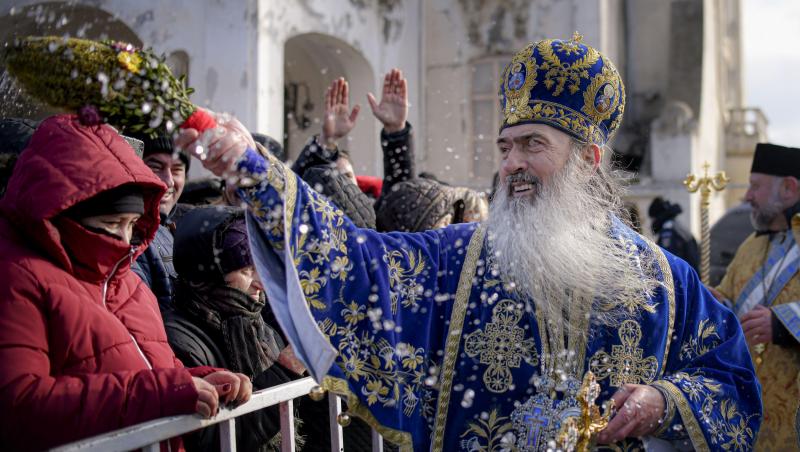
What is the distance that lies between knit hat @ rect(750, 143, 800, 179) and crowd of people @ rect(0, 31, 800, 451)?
2.25 meters

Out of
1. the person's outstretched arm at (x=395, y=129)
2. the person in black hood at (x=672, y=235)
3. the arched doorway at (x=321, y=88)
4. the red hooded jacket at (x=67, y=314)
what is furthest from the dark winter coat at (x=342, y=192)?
the arched doorway at (x=321, y=88)

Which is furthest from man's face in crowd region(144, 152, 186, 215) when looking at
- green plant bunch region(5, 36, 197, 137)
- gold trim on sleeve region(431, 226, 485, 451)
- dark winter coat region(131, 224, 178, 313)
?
green plant bunch region(5, 36, 197, 137)

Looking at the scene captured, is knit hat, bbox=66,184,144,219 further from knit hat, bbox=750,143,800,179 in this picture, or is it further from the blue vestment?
knit hat, bbox=750,143,800,179

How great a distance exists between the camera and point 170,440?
2.23 m

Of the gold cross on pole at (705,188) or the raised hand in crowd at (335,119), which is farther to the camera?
the gold cross on pole at (705,188)

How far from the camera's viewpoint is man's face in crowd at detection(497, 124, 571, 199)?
2.63 m

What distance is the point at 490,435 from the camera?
2443mm

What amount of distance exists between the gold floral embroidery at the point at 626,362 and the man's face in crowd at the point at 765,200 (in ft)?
8.48

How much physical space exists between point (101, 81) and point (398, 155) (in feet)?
8.14

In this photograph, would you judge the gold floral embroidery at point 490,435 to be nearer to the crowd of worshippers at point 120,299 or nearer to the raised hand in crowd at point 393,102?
the crowd of worshippers at point 120,299

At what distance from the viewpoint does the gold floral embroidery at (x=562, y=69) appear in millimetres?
2703

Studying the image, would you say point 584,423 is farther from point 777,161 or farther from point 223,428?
point 777,161

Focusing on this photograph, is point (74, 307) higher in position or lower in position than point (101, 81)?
lower

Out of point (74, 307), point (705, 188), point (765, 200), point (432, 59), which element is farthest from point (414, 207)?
point (432, 59)
